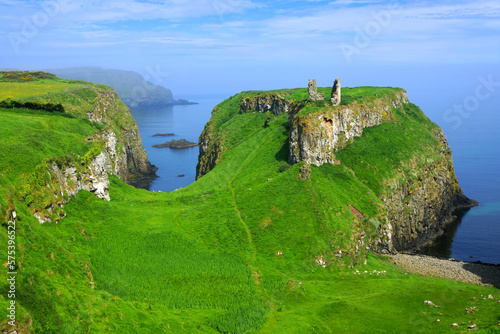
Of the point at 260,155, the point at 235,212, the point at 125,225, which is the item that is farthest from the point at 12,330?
the point at 260,155

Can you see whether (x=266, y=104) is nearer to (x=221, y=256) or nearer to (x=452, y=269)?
(x=452, y=269)

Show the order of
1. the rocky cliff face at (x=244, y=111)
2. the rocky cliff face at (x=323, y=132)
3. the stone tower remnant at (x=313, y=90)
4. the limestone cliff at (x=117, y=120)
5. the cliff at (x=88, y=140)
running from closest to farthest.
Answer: the cliff at (x=88, y=140) → the rocky cliff face at (x=323, y=132) → the stone tower remnant at (x=313, y=90) → the rocky cliff face at (x=244, y=111) → the limestone cliff at (x=117, y=120)

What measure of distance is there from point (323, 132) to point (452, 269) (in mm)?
39716

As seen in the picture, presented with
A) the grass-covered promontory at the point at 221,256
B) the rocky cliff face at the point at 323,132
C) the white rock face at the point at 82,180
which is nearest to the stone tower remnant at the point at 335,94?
the rocky cliff face at the point at 323,132

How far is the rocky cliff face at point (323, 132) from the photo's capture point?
9025cm

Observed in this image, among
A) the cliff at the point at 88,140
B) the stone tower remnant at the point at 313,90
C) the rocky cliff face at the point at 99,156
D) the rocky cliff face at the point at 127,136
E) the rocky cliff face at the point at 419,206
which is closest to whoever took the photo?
the rocky cliff face at the point at 99,156

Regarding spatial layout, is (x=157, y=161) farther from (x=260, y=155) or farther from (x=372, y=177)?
(x=372, y=177)

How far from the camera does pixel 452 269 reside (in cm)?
7494

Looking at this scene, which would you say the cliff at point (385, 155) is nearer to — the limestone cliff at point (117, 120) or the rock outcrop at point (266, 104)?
the rock outcrop at point (266, 104)

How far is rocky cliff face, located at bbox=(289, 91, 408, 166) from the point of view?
90.2m

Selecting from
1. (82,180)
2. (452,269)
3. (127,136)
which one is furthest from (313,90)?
(127,136)

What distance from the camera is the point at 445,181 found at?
116m

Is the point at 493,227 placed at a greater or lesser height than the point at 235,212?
lesser

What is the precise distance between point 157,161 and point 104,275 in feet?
502
